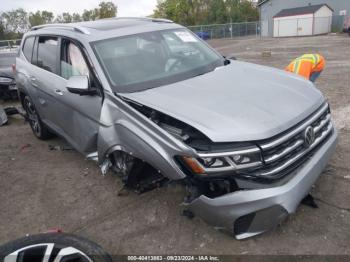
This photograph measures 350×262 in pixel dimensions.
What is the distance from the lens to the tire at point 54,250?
251cm

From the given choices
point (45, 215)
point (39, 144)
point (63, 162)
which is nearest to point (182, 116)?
point (45, 215)

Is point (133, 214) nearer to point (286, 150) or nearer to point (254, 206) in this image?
point (254, 206)

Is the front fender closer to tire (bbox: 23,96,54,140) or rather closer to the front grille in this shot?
the front grille

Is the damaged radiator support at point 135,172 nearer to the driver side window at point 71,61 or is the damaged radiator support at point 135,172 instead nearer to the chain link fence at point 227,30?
the driver side window at point 71,61

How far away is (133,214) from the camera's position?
3.46 metres

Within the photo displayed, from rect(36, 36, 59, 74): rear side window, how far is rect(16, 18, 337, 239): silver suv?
3 cm

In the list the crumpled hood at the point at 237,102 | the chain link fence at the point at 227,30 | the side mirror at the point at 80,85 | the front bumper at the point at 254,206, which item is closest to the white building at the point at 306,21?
the chain link fence at the point at 227,30

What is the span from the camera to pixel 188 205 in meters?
2.73

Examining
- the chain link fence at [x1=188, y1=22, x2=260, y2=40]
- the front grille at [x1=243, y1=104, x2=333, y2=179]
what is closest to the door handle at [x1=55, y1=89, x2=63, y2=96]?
the front grille at [x1=243, y1=104, x2=333, y2=179]

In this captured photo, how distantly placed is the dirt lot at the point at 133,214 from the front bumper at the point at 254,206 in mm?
A: 310

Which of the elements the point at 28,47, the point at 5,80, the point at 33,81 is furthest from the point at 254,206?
the point at 5,80

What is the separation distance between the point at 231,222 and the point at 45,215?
6.77 ft

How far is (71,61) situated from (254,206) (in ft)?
9.06

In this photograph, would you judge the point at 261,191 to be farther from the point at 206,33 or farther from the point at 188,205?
the point at 206,33
